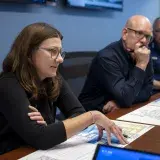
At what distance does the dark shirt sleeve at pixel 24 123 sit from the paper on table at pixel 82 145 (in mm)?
40

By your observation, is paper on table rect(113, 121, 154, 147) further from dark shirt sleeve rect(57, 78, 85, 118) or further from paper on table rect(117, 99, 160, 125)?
dark shirt sleeve rect(57, 78, 85, 118)

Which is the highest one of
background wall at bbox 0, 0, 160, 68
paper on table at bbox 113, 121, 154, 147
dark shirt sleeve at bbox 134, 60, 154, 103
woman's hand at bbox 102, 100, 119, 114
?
background wall at bbox 0, 0, 160, 68

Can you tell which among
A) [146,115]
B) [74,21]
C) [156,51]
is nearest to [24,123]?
[146,115]

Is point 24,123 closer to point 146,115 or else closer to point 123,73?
point 146,115

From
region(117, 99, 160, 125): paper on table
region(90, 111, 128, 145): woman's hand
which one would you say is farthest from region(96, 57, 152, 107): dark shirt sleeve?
region(90, 111, 128, 145): woman's hand

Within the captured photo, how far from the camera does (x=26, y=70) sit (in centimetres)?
141

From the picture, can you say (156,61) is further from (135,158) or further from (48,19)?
(135,158)

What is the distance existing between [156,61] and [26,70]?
2159 mm

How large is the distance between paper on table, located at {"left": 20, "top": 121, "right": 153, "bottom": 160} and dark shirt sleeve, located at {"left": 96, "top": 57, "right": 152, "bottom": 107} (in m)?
0.45

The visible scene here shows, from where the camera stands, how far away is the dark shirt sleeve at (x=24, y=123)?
1.21 meters

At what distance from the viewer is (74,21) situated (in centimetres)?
293

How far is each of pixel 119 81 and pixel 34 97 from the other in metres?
0.78

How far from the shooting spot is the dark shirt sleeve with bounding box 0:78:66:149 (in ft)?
3.98

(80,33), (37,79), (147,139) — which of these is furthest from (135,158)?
(80,33)
